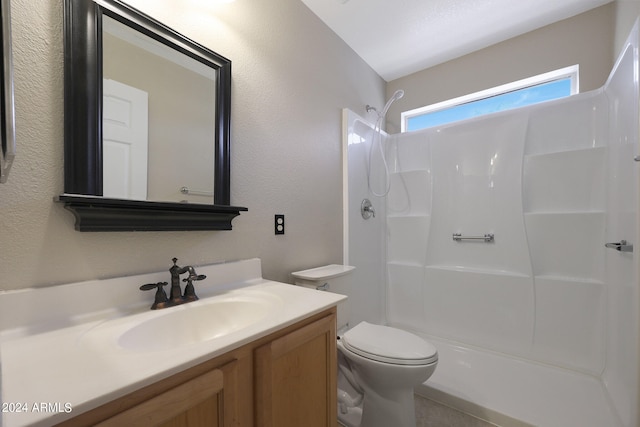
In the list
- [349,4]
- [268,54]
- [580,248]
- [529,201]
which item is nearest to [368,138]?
[349,4]

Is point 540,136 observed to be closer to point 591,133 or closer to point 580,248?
point 591,133

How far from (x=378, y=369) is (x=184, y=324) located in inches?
34.6

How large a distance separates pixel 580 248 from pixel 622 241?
1.30 feet

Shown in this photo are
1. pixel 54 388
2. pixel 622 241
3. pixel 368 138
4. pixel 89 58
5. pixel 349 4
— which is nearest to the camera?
pixel 54 388

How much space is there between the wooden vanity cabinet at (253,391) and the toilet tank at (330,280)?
1.42 feet

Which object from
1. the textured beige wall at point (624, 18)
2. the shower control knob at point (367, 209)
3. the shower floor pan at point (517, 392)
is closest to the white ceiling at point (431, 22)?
the textured beige wall at point (624, 18)

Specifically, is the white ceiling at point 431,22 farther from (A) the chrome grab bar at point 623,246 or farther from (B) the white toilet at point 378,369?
(B) the white toilet at point 378,369

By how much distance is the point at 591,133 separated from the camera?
1689 mm

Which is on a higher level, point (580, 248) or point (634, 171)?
point (634, 171)

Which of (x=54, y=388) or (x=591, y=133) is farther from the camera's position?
(x=591, y=133)

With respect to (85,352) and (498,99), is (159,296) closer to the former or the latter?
(85,352)

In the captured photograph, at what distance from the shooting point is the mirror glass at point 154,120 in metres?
0.85

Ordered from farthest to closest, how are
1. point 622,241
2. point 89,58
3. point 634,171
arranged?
1. point 622,241
2. point 634,171
3. point 89,58

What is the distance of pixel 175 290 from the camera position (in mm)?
913
